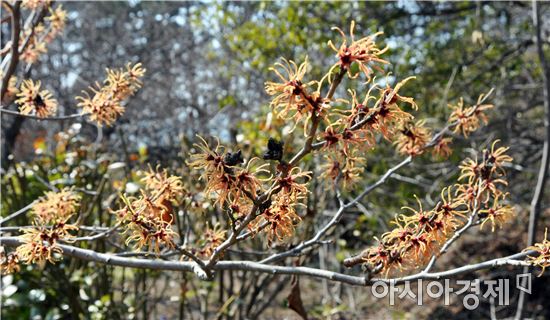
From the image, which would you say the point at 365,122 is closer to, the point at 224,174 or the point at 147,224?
the point at 224,174

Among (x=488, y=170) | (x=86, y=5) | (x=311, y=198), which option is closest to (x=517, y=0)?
(x=311, y=198)

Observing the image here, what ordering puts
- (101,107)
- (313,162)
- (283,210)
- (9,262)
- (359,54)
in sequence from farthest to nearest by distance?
(313,162), (101,107), (9,262), (283,210), (359,54)

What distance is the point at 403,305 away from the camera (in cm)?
529

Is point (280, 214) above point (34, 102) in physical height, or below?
below

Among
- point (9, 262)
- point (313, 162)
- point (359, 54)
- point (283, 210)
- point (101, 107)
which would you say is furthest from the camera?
point (313, 162)

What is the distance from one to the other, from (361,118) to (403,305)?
442 cm

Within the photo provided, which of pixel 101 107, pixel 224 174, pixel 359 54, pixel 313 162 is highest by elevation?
pixel 313 162

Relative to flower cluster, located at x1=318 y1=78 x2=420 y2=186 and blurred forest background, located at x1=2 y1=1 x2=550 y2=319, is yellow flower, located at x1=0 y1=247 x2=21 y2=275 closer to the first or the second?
flower cluster, located at x1=318 y1=78 x2=420 y2=186

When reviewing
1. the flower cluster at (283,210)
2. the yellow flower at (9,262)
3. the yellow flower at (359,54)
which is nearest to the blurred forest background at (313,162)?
the yellow flower at (9,262)

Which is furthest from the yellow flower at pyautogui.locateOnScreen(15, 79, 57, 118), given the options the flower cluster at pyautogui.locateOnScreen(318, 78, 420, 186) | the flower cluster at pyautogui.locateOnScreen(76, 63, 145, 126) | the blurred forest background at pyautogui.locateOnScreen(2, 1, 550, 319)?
the flower cluster at pyautogui.locateOnScreen(318, 78, 420, 186)

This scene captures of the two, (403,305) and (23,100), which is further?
(403,305)

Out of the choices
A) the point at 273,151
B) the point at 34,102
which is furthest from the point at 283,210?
the point at 34,102

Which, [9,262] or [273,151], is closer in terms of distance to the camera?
Result: [273,151]

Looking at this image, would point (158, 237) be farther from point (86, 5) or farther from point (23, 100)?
point (86, 5)
